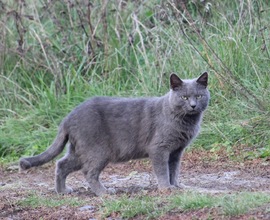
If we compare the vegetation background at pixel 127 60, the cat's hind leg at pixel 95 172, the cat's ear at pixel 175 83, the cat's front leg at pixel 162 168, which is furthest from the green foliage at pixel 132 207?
the vegetation background at pixel 127 60

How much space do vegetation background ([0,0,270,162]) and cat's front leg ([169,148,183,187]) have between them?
1504mm

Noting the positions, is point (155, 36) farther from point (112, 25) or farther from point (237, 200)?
point (237, 200)

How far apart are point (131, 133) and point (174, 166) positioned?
54cm

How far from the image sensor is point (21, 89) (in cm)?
993

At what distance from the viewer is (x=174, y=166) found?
6.83 metres

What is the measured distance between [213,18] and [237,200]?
5.32 meters

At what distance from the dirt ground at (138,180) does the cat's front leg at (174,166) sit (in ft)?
0.52

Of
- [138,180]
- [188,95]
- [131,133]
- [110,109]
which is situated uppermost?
[188,95]

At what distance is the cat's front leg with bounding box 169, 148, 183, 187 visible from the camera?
6.78 metres

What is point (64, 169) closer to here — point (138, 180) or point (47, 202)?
point (47, 202)

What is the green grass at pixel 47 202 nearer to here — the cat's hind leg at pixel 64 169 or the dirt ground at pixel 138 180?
the dirt ground at pixel 138 180

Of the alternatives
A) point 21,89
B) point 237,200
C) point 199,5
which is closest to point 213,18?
point 199,5

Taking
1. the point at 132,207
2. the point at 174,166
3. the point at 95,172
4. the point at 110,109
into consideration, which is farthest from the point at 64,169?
the point at 132,207

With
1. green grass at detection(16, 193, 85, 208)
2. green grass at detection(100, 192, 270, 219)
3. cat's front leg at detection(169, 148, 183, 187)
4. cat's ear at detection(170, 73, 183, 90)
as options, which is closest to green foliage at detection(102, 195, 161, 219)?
green grass at detection(100, 192, 270, 219)
